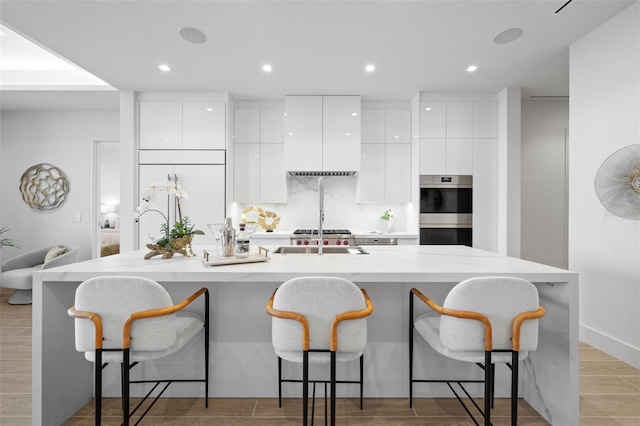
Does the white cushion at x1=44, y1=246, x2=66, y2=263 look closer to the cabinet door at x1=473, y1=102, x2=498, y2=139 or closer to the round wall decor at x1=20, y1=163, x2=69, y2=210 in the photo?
the round wall decor at x1=20, y1=163, x2=69, y2=210

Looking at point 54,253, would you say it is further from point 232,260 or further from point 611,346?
point 611,346

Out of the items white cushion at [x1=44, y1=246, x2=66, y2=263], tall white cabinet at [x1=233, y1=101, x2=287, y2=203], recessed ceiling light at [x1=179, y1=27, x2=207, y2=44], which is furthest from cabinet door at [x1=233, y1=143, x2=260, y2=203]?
white cushion at [x1=44, y1=246, x2=66, y2=263]

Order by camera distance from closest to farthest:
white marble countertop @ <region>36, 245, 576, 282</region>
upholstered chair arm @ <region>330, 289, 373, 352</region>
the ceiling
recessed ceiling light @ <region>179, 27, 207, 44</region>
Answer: upholstered chair arm @ <region>330, 289, 373, 352</region> → white marble countertop @ <region>36, 245, 576, 282</region> → the ceiling → recessed ceiling light @ <region>179, 27, 207, 44</region>

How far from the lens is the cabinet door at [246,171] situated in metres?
4.28

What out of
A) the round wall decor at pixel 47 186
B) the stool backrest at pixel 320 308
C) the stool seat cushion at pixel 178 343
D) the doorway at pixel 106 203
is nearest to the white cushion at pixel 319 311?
the stool backrest at pixel 320 308

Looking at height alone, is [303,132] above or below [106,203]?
above

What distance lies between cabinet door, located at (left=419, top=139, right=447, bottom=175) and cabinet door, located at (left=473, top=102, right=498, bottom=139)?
0.46m

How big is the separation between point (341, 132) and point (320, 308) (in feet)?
10.4

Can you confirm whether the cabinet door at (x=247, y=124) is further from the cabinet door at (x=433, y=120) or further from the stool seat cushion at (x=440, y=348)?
the stool seat cushion at (x=440, y=348)

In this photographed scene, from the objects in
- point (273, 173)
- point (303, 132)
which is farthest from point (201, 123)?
point (303, 132)

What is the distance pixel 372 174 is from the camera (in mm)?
4312

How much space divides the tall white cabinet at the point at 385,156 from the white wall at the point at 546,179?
170cm

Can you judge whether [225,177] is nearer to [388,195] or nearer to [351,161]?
[351,161]

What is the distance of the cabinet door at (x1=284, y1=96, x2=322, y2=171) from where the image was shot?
4.14 m
